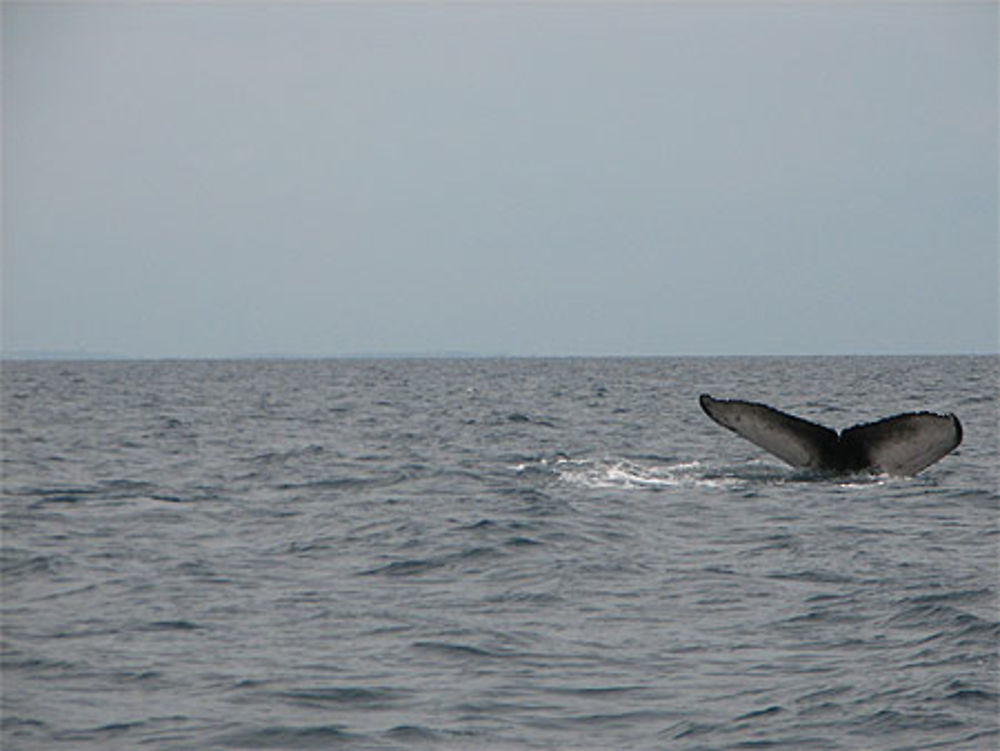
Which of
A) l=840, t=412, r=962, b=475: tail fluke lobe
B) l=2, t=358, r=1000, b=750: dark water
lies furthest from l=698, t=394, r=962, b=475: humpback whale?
l=2, t=358, r=1000, b=750: dark water

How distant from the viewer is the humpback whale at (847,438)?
42.0 feet

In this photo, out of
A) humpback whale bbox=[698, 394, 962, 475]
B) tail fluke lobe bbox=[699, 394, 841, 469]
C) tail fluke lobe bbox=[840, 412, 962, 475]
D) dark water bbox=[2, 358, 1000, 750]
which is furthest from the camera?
tail fluke lobe bbox=[699, 394, 841, 469]

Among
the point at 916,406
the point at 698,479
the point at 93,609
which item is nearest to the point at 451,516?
the point at 698,479

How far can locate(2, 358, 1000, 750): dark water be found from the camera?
6.88 m

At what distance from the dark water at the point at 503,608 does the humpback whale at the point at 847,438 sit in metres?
0.31

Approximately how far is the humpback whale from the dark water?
0.31 m

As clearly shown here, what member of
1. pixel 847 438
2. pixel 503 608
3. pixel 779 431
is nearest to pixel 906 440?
pixel 847 438

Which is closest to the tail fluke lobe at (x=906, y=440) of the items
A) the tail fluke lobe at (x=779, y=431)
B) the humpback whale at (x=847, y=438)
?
the humpback whale at (x=847, y=438)

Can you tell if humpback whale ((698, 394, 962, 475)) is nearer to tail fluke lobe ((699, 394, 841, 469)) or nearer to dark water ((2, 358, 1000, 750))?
tail fluke lobe ((699, 394, 841, 469))

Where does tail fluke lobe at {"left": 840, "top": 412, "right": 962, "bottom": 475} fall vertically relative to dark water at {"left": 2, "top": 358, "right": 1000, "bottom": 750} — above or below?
above

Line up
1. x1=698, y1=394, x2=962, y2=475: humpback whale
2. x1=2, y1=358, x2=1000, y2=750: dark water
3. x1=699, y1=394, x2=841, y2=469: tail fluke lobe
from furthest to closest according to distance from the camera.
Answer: x1=699, y1=394, x2=841, y2=469: tail fluke lobe → x1=698, y1=394, x2=962, y2=475: humpback whale → x1=2, y1=358, x2=1000, y2=750: dark water

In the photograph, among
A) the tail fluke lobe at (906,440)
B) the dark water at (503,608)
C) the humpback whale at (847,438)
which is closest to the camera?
the dark water at (503,608)

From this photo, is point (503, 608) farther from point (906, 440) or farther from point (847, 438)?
point (847, 438)

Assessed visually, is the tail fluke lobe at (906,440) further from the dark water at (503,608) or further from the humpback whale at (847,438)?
the dark water at (503,608)
